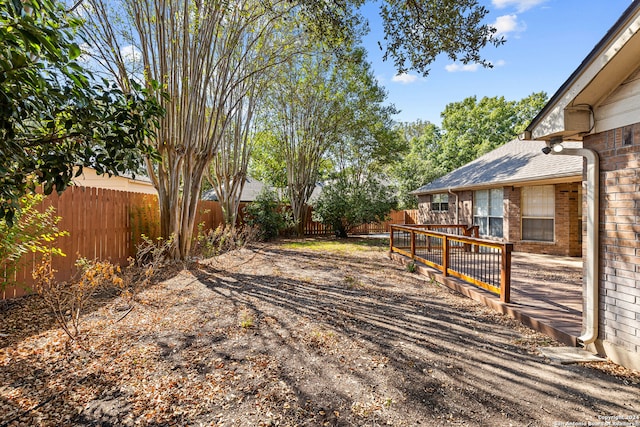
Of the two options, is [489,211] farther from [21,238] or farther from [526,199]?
[21,238]

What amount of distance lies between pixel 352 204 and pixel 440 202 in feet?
14.3

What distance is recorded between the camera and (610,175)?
3166 mm

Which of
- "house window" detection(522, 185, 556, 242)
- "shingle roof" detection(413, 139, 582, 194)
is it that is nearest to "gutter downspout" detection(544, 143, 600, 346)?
"shingle roof" detection(413, 139, 582, 194)

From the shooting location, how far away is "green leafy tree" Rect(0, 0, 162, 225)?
1.62m

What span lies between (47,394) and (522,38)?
902 centimetres

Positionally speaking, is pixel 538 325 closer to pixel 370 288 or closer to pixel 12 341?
pixel 370 288

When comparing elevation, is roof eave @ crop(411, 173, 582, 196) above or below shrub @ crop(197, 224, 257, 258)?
above

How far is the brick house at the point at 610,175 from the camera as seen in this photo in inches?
114

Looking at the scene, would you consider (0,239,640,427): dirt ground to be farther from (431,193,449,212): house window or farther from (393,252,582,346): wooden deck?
(431,193,449,212): house window

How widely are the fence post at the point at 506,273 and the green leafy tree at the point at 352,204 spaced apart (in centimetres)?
1022

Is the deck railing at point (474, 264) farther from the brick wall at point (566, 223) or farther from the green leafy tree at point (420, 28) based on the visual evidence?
the green leafy tree at point (420, 28)

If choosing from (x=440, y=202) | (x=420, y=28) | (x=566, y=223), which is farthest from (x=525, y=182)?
(x=420, y=28)

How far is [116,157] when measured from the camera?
2.27 m

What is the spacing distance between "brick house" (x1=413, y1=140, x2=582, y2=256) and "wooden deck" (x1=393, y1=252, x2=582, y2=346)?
1.30 metres
